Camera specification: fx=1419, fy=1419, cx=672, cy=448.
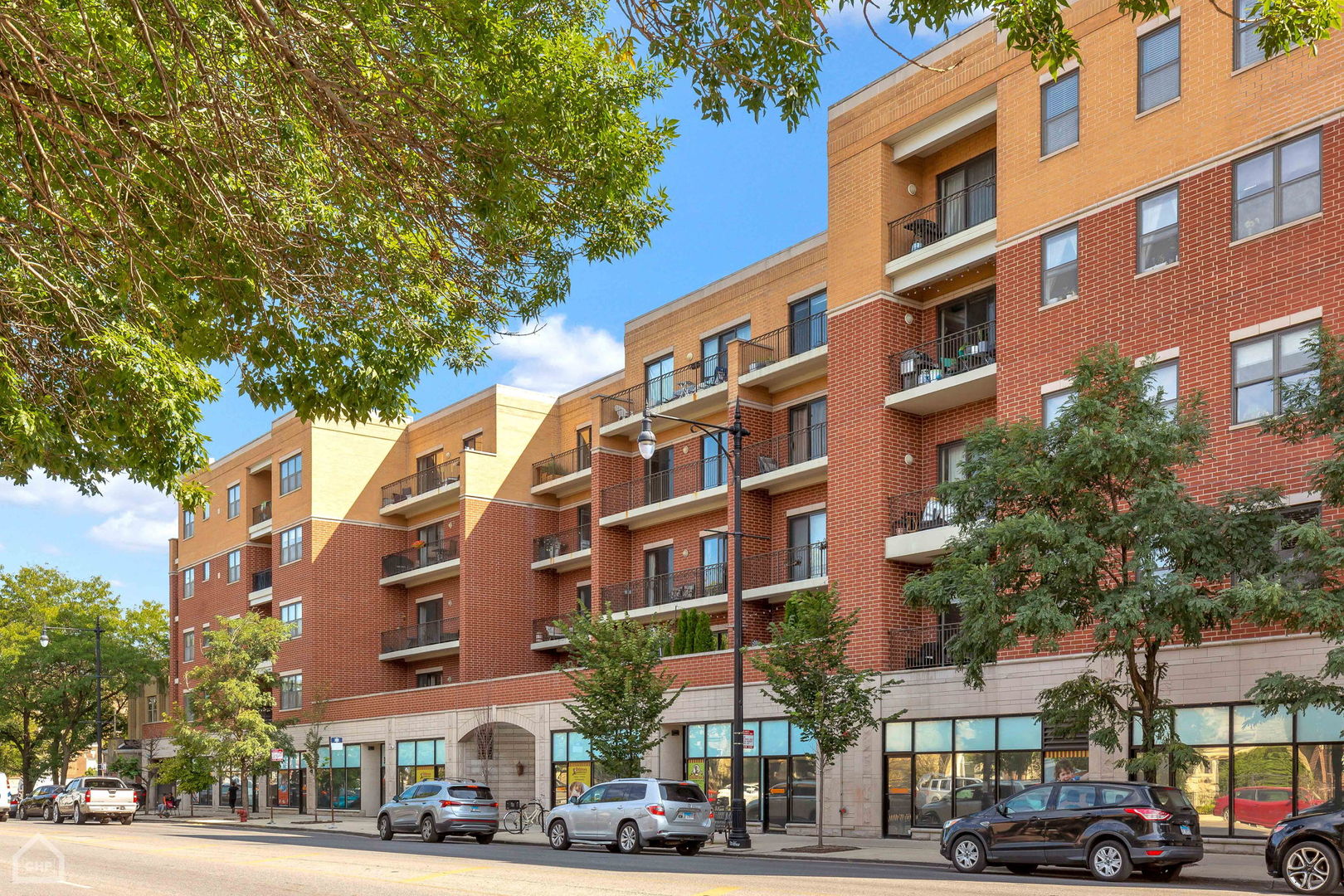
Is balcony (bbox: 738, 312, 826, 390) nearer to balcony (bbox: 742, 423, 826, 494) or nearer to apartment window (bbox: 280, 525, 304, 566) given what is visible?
balcony (bbox: 742, 423, 826, 494)

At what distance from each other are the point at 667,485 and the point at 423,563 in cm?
1425

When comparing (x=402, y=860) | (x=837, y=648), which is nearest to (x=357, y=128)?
(x=402, y=860)

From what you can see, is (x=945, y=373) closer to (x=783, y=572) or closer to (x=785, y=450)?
(x=785, y=450)

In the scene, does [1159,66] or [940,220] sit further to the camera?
[940,220]

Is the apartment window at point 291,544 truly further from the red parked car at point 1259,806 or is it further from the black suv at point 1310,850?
the black suv at point 1310,850

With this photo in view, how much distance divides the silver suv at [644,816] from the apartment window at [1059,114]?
49.6 ft

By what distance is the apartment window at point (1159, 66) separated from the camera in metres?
27.0

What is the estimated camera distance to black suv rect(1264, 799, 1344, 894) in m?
Answer: 17.2

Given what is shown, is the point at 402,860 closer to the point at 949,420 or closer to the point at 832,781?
the point at 832,781

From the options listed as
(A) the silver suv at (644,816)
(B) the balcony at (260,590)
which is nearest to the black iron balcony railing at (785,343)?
(A) the silver suv at (644,816)

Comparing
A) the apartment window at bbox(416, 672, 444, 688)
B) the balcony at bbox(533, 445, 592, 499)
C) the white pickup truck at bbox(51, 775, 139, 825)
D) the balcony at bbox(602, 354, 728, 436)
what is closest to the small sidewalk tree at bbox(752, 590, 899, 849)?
the balcony at bbox(602, 354, 728, 436)

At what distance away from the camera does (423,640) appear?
5309 cm

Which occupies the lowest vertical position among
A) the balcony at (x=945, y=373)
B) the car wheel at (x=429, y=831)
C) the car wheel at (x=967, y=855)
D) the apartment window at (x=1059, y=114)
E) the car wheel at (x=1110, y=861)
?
the car wheel at (x=429, y=831)

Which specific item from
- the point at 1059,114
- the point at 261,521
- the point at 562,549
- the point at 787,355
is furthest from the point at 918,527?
the point at 261,521
